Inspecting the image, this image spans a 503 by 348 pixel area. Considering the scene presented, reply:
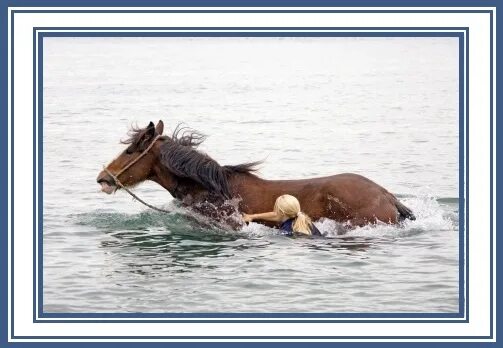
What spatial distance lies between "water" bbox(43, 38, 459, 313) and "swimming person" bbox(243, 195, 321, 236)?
0.46 ft

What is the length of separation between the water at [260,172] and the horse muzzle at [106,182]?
22.6 inches

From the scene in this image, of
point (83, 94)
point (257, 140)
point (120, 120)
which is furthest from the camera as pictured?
point (83, 94)

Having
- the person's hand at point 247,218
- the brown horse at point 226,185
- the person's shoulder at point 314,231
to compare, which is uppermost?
the brown horse at point 226,185

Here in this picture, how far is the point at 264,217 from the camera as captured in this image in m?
13.2

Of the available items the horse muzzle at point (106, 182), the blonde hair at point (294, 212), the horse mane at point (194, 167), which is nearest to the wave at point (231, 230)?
the blonde hair at point (294, 212)

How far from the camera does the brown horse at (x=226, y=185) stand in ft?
42.6

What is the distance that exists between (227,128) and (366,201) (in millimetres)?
10891

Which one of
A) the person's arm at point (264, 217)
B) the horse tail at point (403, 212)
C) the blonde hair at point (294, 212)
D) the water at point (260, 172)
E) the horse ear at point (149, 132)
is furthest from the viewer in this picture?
the horse ear at point (149, 132)

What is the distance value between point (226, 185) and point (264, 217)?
0.72 metres

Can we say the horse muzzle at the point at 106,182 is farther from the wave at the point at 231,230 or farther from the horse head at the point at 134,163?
the wave at the point at 231,230

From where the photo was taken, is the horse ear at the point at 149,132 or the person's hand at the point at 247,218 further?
the horse ear at the point at 149,132
